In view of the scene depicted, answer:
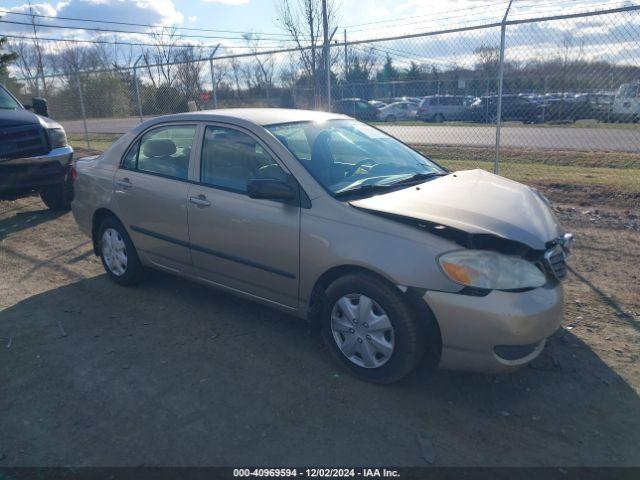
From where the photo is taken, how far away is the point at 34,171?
7.28 metres

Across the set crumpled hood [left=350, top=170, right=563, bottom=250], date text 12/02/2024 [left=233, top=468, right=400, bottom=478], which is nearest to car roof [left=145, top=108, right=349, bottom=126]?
crumpled hood [left=350, top=170, right=563, bottom=250]

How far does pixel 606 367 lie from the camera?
11.5 feet

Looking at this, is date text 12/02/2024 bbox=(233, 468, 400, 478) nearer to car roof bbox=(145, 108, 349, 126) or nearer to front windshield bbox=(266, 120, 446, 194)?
front windshield bbox=(266, 120, 446, 194)

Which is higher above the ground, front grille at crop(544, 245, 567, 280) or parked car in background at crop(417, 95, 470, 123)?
parked car in background at crop(417, 95, 470, 123)

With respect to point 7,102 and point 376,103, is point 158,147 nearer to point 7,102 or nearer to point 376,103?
point 7,102

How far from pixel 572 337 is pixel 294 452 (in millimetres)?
2331

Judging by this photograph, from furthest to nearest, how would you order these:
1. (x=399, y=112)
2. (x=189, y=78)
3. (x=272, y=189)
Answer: (x=399, y=112) < (x=189, y=78) < (x=272, y=189)

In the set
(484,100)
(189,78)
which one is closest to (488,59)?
(484,100)

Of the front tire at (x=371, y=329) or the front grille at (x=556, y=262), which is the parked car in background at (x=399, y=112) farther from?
the front tire at (x=371, y=329)

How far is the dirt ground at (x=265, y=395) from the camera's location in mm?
2791

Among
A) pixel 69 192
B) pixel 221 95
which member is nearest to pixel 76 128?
pixel 221 95

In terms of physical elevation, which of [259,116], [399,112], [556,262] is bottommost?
[556,262]

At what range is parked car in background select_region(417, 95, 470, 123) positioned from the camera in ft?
35.8

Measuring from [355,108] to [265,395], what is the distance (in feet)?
29.8
